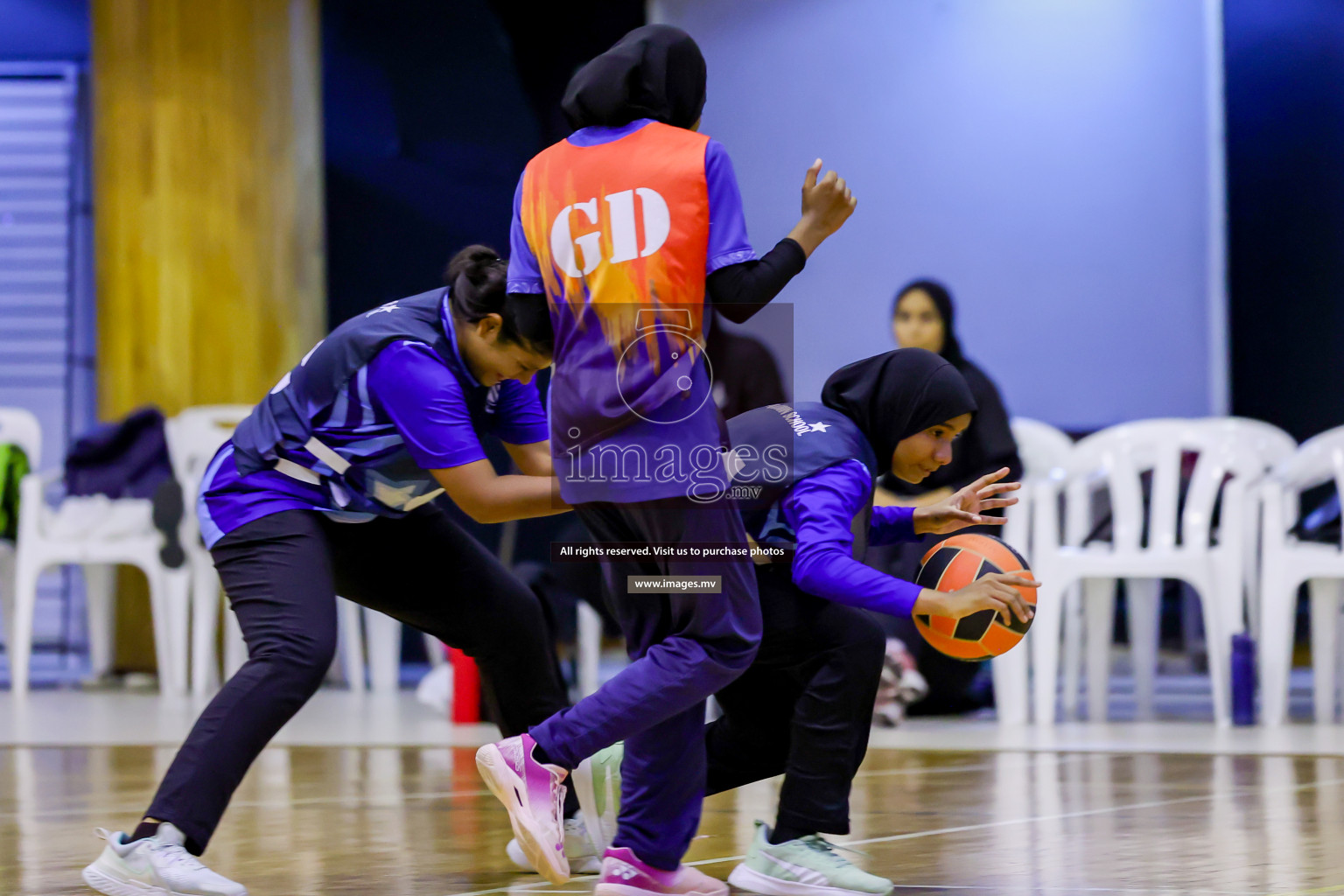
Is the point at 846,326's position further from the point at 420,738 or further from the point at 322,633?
the point at 322,633

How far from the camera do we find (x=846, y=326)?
801 cm

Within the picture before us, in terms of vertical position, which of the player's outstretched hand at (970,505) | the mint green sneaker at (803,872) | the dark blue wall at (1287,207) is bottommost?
the mint green sneaker at (803,872)

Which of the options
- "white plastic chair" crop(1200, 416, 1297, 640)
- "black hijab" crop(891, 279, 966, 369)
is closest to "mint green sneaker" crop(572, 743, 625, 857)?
"white plastic chair" crop(1200, 416, 1297, 640)

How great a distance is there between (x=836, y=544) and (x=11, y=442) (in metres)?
5.51

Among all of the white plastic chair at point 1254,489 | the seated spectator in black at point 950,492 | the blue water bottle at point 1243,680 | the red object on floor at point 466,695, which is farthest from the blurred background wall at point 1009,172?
the red object on floor at point 466,695

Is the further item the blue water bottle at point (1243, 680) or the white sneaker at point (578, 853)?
the blue water bottle at point (1243, 680)

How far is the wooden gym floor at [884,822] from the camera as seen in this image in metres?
2.99

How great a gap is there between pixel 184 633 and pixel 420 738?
70.9 inches

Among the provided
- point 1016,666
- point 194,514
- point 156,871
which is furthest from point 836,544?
point 194,514

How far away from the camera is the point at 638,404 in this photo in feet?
8.46

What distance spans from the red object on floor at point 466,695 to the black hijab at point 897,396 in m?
3.02

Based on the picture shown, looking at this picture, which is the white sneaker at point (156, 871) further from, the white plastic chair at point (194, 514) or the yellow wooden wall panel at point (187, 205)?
the yellow wooden wall panel at point (187, 205)

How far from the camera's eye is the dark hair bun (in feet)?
9.62

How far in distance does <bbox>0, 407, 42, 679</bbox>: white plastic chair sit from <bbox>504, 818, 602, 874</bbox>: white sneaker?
15.6ft
